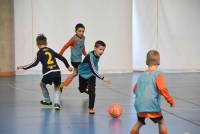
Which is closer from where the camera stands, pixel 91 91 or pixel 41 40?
pixel 91 91

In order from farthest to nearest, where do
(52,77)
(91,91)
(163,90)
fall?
(52,77) → (91,91) → (163,90)

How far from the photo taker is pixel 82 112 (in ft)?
27.6

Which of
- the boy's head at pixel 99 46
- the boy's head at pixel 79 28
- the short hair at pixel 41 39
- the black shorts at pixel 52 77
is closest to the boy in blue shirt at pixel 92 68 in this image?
the boy's head at pixel 99 46

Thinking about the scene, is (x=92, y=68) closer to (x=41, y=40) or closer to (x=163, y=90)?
(x=41, y=40)

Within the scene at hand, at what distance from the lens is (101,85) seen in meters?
12.7

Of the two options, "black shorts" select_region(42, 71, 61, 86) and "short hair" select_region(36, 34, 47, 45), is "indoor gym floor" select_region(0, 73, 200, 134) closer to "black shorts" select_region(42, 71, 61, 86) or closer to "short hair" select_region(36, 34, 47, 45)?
"black shorts" select_region(42, 71, 61, 86)

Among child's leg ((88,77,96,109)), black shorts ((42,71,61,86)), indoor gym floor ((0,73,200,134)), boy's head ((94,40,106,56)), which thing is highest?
boy's head ((94,40,106,56))

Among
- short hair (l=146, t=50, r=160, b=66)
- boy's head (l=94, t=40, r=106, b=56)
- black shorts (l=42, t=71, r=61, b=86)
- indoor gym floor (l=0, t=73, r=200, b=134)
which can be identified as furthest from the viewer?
black shorts (l=42, t=71, r=61, b=86)

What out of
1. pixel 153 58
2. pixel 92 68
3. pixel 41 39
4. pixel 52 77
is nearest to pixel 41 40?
pixel 41 39

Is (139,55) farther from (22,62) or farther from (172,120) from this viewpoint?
(172,120)

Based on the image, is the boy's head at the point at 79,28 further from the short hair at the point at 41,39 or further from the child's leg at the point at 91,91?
the child's leg at the point at 91,91

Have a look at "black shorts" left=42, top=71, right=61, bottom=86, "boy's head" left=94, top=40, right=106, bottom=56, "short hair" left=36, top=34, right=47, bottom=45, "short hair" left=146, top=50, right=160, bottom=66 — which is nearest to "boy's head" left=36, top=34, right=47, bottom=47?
"short hair" left=36, top=34, right=47, bottom=45

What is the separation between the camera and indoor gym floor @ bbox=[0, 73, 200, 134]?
7.01 meters

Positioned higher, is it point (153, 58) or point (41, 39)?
point (41, 39)
